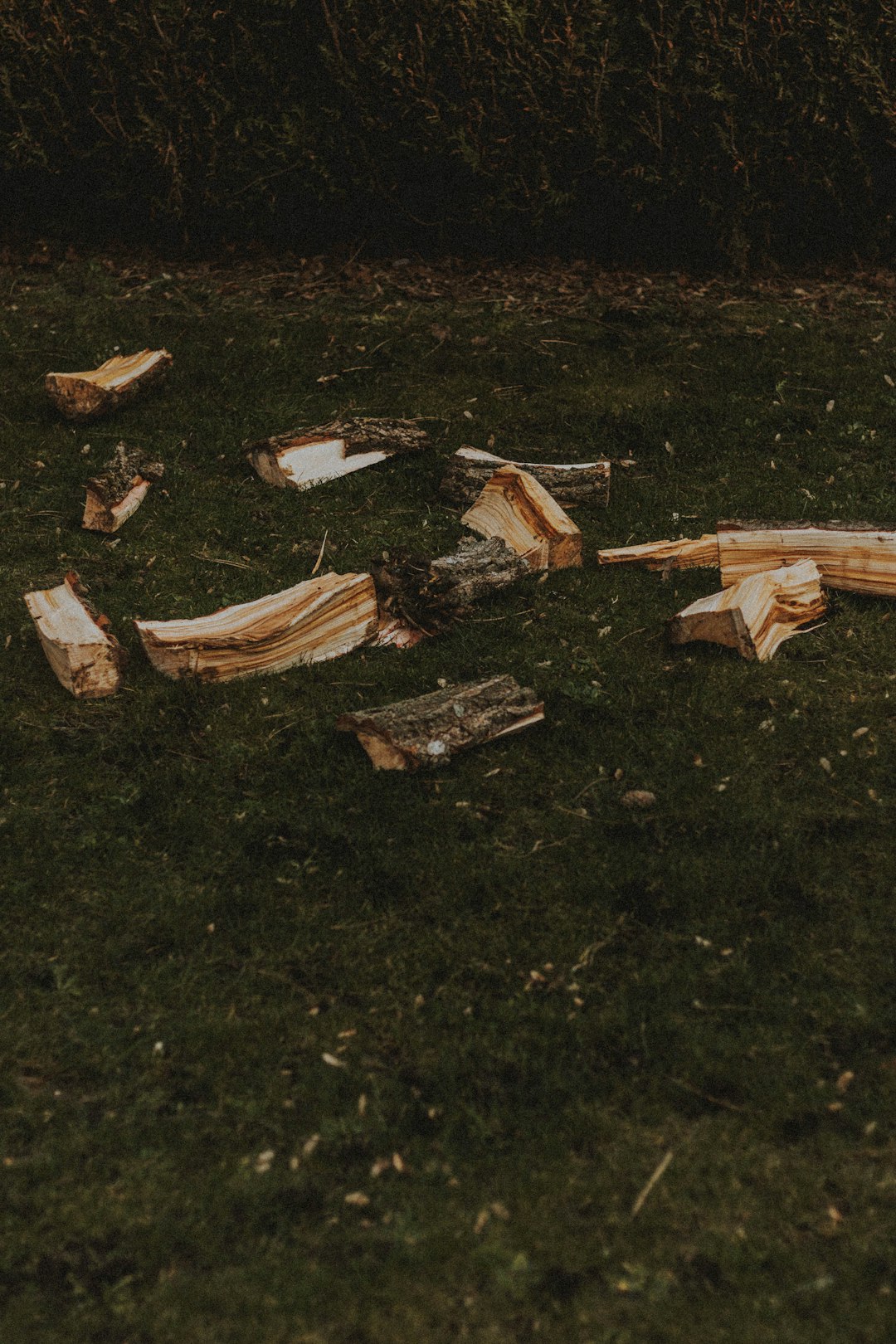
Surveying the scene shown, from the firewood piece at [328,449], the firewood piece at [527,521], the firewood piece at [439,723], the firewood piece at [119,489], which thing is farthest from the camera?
the firewood piece at [328,449]

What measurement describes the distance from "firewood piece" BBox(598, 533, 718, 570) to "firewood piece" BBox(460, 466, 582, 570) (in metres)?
0.19

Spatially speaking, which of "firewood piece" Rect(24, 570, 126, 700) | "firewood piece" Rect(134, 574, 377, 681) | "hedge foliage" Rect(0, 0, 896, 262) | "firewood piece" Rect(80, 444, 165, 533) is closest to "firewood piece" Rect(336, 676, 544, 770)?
"firewood piece" Rect(134, 574, 377, 681)

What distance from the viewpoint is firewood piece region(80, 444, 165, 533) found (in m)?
5.54

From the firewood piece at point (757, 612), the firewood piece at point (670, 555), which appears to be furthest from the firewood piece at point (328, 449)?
the firewood piece at point (757, 612)

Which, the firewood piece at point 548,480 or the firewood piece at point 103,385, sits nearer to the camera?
the firewood piece at point 548,480

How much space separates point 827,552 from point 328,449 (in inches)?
104

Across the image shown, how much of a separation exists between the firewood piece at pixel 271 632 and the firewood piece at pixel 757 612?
4.45ft

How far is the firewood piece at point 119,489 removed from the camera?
5.54 meters

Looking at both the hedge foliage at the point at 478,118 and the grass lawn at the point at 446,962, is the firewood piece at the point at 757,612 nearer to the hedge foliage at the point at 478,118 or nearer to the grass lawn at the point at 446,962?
the grass lawn at the point at 446,962

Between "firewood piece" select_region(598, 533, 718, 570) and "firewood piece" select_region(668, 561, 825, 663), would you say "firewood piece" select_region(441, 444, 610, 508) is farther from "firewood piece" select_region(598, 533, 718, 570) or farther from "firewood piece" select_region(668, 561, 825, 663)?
"firewood piece" select_region(668, 561, 825, 663)

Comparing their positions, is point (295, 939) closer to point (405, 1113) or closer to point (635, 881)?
point (405, 1113)

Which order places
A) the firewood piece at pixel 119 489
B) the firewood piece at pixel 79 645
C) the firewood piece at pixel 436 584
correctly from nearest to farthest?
the firewood piece at pixel 79 645 → the firewood piece at pixel 436 584 → the firewood piece at pixel 119 489

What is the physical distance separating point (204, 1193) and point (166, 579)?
3.12m

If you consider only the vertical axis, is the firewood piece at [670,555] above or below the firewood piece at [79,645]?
below
